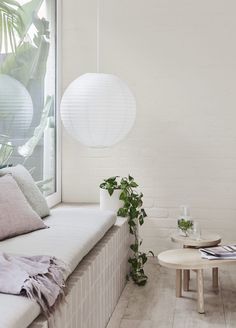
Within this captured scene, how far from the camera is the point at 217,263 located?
3.38m

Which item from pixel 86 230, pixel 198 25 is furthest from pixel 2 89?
pixel 198 25

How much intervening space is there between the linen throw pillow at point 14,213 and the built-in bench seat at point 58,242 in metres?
0.05

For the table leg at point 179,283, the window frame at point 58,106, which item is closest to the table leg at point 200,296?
the table leg at point 179,283

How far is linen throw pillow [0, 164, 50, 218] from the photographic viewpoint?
3.33 meters

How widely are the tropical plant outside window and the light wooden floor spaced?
1.17 m

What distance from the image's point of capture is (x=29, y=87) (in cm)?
398

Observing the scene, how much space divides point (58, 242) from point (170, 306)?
1.09m

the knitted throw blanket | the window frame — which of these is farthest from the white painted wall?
the knitted throw blanket

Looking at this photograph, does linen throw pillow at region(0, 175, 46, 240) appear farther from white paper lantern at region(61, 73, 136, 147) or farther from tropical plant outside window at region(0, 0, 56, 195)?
white paper lantern at region(61, 73, 136, 147)

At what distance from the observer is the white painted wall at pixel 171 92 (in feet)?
15.2

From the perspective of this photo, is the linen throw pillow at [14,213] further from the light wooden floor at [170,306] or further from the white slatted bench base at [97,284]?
the light wooden floor at [170,306]

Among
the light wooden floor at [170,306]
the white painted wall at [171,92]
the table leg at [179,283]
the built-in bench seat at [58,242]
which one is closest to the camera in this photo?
the built-in bench seat at [58,242]

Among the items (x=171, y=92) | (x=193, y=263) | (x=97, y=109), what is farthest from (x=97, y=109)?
(x=193, y=263)

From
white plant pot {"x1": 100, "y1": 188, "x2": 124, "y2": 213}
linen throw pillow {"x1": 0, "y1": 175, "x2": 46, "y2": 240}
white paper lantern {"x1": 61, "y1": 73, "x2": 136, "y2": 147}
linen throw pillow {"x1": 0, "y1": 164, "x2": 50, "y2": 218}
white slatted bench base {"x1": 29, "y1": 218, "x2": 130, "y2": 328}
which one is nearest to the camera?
white slatted bench base {"x1": 29, "y1": 218, "x2": 130, "y2": 328}
